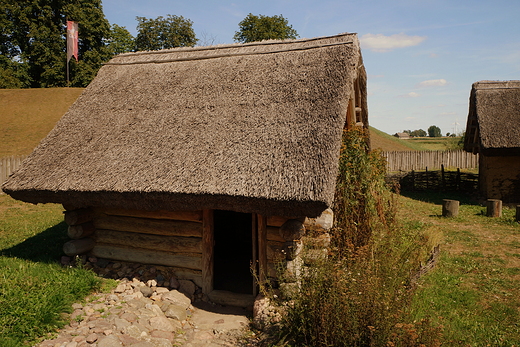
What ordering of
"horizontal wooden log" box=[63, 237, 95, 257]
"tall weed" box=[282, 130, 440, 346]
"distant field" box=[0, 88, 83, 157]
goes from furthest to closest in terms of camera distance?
1. "distant field" box=[0, 88, 83, 157]
2. "horizontal wooden log" box=[63, 237, 95, 257]
3. "tall weed" box=[282, 130, 440, 346]

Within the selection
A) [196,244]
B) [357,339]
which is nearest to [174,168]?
[196,244]

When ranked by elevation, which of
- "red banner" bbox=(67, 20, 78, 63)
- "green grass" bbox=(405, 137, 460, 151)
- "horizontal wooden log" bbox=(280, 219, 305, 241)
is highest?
"red banner" bbox=(67, 20, 78, 63)

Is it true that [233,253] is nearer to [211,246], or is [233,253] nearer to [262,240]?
[211,246]

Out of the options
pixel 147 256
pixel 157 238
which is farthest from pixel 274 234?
pixel 147 256

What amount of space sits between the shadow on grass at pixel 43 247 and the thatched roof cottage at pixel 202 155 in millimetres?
702

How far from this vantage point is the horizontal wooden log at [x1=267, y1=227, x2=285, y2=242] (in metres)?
5.45

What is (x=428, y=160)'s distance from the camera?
77.3 feet

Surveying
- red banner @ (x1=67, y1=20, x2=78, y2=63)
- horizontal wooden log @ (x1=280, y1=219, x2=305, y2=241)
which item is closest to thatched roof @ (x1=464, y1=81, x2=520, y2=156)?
horizontal wooden log @ (x1=280, y1=219, x2=305, y2=241)

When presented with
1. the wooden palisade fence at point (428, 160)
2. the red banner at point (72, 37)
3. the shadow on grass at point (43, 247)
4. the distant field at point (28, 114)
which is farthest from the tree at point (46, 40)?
the shadow on grass at point (43, 247)

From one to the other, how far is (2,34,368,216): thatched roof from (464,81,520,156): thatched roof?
7.31m

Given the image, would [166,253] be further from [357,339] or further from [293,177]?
[357,339]

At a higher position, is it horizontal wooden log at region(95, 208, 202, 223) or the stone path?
horizontal wooden log at region(95, 208, 202, 223)

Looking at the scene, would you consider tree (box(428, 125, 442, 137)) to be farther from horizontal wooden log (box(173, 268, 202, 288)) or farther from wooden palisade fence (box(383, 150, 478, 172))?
horizontal wooden log (box(173, 268, 202, 288))

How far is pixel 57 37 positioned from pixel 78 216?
33.9 metres
